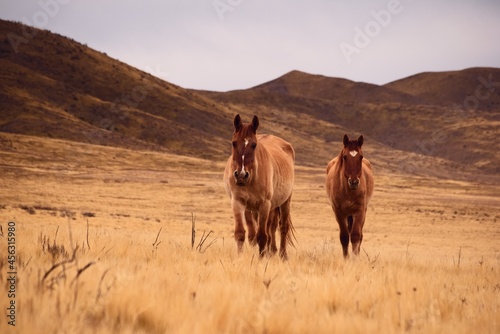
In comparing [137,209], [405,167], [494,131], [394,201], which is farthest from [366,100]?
[137,209]

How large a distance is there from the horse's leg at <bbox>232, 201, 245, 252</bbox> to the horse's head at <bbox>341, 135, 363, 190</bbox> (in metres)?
2.55

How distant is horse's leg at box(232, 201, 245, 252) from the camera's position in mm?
7938

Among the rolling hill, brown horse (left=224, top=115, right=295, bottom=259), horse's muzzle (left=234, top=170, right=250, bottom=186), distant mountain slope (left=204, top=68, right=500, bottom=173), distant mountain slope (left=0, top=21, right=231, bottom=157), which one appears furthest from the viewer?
distant mountain slope (left=204, top=68, right=500, bottom=173)

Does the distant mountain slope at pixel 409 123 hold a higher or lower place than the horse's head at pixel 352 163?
higher

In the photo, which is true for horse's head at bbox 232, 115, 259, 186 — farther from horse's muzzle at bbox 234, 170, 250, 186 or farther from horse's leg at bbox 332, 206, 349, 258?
horse's leg at bbox 332, 206, 349, 258

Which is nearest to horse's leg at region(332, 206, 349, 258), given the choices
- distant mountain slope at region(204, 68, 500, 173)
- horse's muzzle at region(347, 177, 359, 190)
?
horse's muzzle at region(347, 177, 359, 190)

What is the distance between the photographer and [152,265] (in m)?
4.94

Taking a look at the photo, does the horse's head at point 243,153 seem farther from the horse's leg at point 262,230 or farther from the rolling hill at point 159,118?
the rolling hill at point 159,118

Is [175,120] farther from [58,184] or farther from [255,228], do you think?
[255,228]

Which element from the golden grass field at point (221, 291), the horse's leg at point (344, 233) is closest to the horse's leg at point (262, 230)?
the golden grass field at point (221, 291)

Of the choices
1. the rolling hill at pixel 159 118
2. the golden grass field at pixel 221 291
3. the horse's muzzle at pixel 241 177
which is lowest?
the golden grass field at pixel 221 291

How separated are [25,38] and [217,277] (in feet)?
307

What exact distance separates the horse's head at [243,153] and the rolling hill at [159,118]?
5490 cm

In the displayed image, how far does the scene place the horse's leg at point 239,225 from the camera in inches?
313
